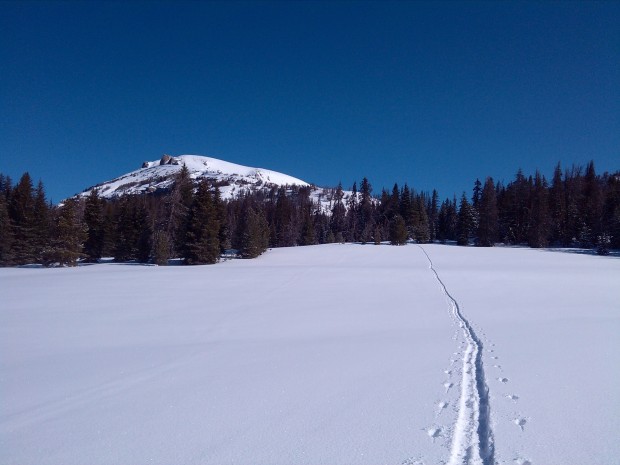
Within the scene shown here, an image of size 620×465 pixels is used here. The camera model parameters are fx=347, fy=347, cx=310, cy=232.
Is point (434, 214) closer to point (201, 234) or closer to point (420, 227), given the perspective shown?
point (420, 227)

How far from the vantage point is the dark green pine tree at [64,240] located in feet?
115

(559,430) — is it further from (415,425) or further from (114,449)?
(114,449)

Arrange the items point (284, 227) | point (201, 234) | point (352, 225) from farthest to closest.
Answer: point (352, 225)
point (284, 227)
point (201, 234)

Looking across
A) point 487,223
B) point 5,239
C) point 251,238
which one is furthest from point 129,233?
point 487,223

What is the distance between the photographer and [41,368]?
7.80 metres

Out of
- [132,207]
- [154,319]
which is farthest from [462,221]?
[154,319]

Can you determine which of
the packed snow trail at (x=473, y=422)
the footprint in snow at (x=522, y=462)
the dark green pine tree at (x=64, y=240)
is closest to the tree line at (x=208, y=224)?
the dark green pine tree at (x=64, y=240)

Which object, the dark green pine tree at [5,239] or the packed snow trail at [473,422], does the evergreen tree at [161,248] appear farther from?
the packed snow trail at [473,422]

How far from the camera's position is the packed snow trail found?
4.36 m

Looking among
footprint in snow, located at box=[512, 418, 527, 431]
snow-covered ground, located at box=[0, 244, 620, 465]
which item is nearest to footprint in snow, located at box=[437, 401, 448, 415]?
snow-covered ground, located at box=[0, 244, 620, 465]

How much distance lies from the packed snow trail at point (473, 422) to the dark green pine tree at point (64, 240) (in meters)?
39.5

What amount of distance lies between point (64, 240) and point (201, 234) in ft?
44.2

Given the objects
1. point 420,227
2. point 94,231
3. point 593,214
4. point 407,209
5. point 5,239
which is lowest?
point 5,239

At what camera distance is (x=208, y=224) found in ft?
125
